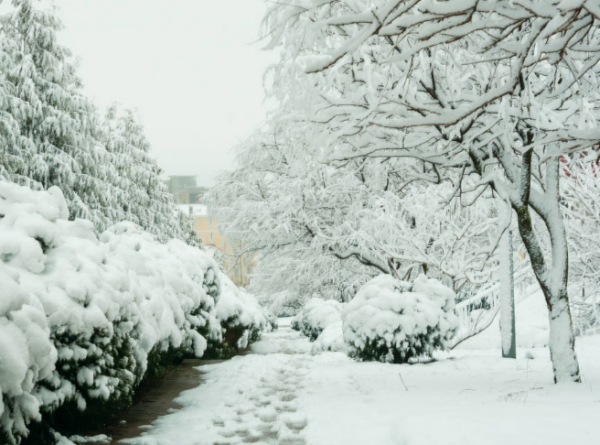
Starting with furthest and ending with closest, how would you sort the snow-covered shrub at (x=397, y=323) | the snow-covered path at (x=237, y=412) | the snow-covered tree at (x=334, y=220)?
the snow-covered tree at (x=334, y=220)
the snow-covered shrub at (x=397, y=323)
the snow-covered path at (x=237, y=412)

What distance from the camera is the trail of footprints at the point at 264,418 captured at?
360 centimetres

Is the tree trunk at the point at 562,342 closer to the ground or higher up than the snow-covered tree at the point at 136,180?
closer to the ground

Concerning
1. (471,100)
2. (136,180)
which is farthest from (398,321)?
(136,180)

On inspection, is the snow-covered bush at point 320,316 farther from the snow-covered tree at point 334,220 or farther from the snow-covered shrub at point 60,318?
the snow-covered shrub at point 60,318

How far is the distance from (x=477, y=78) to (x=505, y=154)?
0.85 m

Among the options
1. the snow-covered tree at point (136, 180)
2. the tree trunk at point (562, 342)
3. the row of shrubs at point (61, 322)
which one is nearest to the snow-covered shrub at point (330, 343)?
the tree trunk at point (562, 342)

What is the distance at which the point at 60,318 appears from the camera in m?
2.96

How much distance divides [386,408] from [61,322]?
2.75 meters

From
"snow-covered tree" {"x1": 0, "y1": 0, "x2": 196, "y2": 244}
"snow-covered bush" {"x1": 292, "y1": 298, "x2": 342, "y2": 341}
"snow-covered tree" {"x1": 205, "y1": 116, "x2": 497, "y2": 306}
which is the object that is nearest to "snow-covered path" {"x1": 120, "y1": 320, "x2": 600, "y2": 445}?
"snow-covered tree" {"x1": 205, "y1": 116, "x2": 497, "y2": 306}

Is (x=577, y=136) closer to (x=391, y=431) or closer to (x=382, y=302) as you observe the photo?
(x=391, y=431)

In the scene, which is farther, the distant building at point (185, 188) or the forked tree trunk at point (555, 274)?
the distant building at point (185, 188)

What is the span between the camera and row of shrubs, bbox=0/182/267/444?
2.49 metres

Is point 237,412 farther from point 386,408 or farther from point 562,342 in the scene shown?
point 562,342

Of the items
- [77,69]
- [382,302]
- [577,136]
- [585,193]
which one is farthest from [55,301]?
[77,69]
